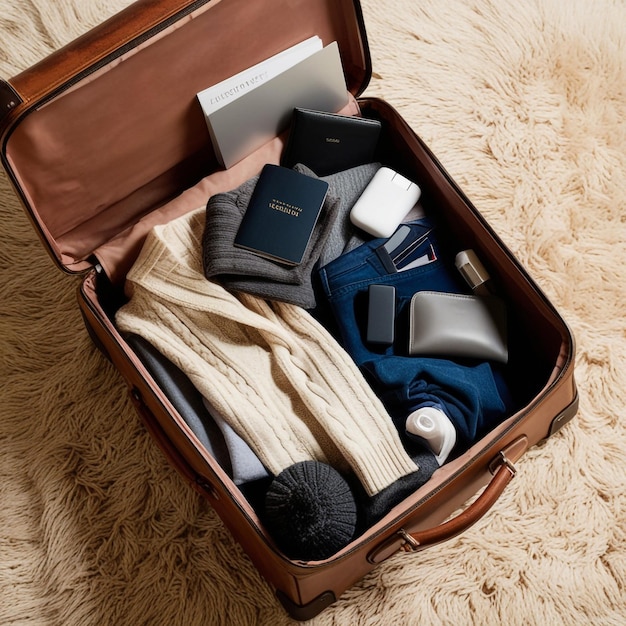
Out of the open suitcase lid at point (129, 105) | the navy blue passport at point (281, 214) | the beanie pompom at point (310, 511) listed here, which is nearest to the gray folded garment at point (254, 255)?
the navy blue passport at point (281, 214)

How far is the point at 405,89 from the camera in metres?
1.28

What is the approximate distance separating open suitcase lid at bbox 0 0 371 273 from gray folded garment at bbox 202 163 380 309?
0.11 m

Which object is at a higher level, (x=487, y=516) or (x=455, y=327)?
(x=455, y=327)

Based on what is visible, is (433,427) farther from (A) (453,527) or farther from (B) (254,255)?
(B) (254,255)

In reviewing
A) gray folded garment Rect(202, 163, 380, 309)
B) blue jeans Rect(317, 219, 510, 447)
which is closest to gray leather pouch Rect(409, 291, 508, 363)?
blue jeans Rect(317, 219, 510, 447)

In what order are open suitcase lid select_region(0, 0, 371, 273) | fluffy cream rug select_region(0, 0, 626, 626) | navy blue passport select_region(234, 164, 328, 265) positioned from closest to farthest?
1. open suitcase lid select_region(0, 0, 371, 273)
2. navy blue passport select_region(234, 164, 328, 265)
3. fluffy cream rug select_region(0, 0, 626, 626)

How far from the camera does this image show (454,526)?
0.84 meters

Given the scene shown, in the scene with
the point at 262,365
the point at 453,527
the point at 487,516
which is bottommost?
the point at 487,516

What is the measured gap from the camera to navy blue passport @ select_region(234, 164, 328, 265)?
36.3 inches

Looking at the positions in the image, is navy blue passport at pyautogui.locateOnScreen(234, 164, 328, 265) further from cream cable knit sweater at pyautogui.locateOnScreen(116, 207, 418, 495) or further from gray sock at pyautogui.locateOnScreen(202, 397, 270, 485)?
gray sock at pyautogui.locateOnScreen(202, 397, 270, 485)

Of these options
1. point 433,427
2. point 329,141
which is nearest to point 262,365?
point 433,427

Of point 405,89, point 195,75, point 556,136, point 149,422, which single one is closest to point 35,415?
point 149,422

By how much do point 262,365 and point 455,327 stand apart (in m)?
0.27

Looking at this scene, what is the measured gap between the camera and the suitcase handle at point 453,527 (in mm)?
838
